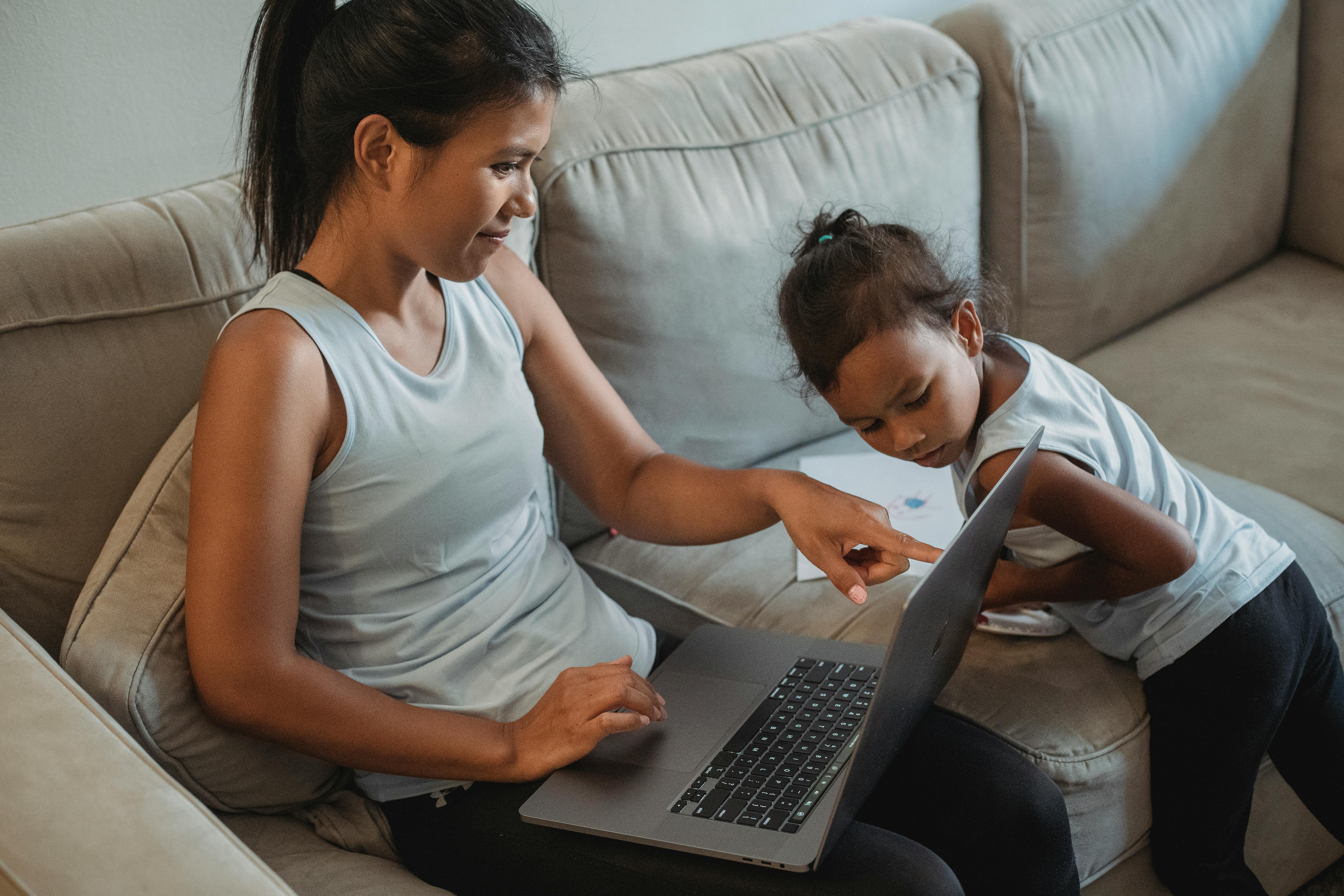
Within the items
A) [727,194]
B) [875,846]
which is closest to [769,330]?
[727,194]

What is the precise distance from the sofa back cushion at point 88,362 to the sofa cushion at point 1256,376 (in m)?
1.35

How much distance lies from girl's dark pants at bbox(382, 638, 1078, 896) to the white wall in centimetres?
84

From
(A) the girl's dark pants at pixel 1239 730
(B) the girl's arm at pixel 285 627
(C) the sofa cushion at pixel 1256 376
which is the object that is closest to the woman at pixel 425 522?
(B) the girl's arm at pixel 285 627

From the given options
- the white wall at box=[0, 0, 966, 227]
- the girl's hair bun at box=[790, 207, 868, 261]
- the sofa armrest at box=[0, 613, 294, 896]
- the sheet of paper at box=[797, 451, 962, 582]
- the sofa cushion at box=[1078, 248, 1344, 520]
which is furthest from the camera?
the sofa cushion at box=[1078, 248, 1344, 520]

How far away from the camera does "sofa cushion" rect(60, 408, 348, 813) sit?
0.96 meters

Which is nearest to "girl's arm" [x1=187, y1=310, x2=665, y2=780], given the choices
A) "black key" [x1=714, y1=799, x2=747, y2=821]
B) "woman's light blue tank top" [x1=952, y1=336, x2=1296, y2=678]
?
"black key" [x1=714, y1=799, x2=747, y2=821]

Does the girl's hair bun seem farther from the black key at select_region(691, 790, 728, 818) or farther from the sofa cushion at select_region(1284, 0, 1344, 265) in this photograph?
the sofa cushion at select_region(1284, 0, 1344, 265)

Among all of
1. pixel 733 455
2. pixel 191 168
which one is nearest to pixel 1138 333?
pixel 733 455

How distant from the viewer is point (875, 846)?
37.9 inches

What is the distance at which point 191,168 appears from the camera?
1.47 meters

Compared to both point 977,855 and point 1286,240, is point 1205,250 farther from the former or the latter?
point 977,855

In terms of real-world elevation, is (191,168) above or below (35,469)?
above

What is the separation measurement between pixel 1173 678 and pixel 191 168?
132cm

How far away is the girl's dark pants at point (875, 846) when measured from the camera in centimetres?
93
